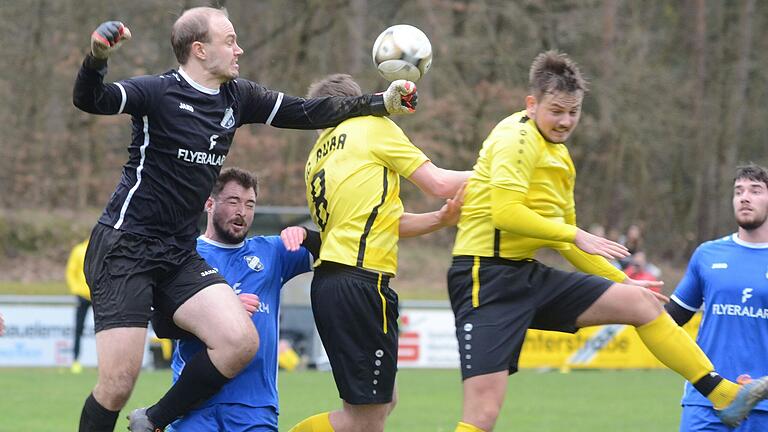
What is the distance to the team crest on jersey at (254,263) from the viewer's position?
631cm

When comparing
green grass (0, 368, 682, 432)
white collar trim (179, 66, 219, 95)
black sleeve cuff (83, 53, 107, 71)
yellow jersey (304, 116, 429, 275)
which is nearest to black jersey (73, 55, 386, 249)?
white collar trim (179, 66, 219, 95)

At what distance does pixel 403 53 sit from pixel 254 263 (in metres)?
1.34

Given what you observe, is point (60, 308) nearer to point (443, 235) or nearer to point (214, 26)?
point (214, 26)

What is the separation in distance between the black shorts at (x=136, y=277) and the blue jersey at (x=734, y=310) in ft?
8.88

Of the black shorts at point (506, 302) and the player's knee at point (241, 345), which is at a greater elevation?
the black shorts at point (506, 302)

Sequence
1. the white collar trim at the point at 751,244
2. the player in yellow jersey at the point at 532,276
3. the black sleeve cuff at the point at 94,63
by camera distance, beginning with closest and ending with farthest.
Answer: the black sleeve cuff at the point at 94,63, the player in yellow jersey at the point at 532,276, the white collar trim at the point at 751,244

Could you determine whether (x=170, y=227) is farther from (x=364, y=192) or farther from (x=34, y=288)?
(x=34, y=288)

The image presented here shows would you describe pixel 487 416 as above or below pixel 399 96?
below

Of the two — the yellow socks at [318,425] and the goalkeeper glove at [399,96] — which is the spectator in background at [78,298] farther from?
the goalkeeper glove at [399,96]

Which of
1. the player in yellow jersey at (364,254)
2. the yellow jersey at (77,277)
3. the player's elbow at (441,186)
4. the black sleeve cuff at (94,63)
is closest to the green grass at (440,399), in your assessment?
the yellow jersey at (77,277)

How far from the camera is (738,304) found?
6.55 meters

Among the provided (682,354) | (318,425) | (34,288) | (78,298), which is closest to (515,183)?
(682,354)

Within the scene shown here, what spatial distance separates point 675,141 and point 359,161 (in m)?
24.0

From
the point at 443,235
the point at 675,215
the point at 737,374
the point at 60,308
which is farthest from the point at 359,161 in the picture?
the point at 675,215
